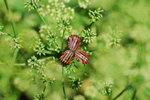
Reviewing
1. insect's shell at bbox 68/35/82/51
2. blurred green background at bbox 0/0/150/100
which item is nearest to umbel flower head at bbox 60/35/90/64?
insect's shell at bbox 68/35/82/51

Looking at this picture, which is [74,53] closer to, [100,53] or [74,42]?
[74,42]

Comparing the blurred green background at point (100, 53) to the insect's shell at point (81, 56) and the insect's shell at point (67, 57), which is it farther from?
the insect's shell at point (67, 57)

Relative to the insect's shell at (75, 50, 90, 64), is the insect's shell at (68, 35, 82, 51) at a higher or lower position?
higher

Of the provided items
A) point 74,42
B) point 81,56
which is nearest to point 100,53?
point 81,56

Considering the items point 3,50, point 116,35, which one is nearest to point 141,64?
point 116,35

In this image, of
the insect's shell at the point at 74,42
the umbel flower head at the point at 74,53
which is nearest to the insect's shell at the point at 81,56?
the umbel flower head at the point at 74,53

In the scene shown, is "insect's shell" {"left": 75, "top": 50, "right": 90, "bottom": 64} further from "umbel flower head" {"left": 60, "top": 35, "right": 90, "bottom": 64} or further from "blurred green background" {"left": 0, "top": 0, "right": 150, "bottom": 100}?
"blurred green background" {"left": 0, "top": 0, "right": 150, "bottom": 100}

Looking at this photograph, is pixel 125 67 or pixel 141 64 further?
pixel 125 67

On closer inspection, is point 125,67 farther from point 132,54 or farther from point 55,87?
point 55,87
